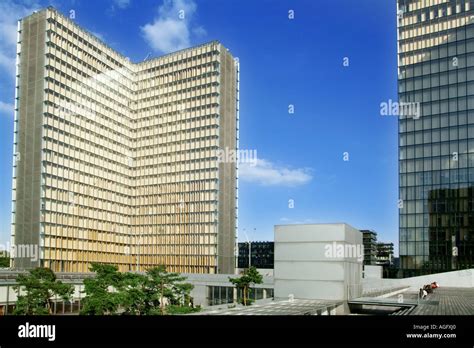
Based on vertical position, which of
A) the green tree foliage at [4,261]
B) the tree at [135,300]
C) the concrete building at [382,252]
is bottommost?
the concrete building at [382,252]

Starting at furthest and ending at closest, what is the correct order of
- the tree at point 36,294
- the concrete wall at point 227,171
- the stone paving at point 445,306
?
1. the concrete wall at point 227,171
2. the tree at point 36,294
3. the stone paving at point 445,306

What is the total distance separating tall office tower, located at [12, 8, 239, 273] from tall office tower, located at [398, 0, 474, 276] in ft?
126

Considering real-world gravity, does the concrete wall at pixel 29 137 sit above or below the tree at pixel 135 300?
above

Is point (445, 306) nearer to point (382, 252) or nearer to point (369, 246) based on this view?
point (369, 246)

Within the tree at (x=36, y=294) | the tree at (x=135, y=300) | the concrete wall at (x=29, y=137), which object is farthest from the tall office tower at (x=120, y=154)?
the tree at (x=135, y=300)

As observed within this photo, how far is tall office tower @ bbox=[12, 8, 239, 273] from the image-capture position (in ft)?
303

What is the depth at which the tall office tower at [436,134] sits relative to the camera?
9238 centimetres

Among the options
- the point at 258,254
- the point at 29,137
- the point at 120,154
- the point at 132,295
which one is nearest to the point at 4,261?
the point at 29,137

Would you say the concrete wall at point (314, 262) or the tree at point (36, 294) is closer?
the concrete wall at point (314, 262)

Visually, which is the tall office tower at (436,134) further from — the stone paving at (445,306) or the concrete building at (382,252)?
the concrete building at (382,252)

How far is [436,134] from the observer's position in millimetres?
96312

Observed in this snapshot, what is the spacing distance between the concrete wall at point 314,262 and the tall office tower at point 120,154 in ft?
249

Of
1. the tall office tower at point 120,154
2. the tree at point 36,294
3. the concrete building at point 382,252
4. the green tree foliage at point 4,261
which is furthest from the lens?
the concrete building at point 382,252

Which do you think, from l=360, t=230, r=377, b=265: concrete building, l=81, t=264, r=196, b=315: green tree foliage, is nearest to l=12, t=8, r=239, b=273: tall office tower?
l=81, t=264, r=196, b=315: green tree foliage
